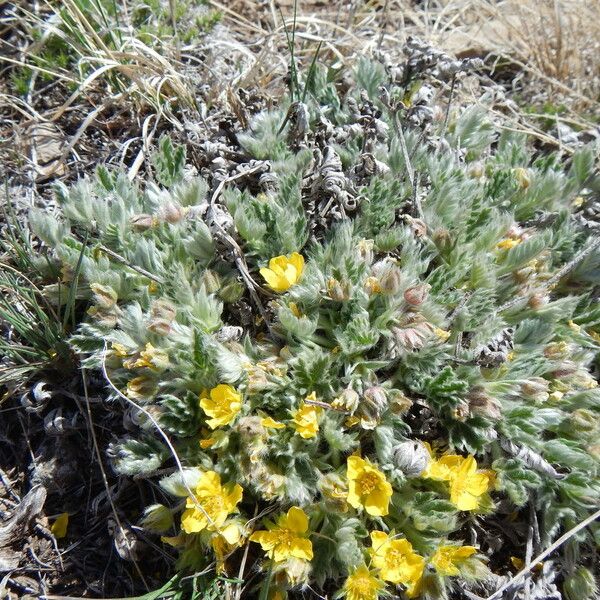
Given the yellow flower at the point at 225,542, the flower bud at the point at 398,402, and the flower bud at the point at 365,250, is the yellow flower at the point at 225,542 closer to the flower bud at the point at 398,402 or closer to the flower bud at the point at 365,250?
the flower bud at the point at 398,402

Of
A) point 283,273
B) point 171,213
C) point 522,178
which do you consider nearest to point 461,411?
point 283,273

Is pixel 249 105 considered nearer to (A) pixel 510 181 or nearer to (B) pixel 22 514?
(A) pixel 510 181

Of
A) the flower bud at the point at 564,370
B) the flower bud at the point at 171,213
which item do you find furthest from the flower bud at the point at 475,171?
the flower bud at the point at 171,213

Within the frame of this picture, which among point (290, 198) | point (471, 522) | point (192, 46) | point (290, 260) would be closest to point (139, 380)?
point (290, 260)

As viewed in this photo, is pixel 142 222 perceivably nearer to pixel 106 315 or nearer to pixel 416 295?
pixel 106 315

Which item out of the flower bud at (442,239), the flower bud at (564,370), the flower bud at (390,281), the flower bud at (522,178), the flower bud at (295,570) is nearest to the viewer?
the flower bud at (295,570)

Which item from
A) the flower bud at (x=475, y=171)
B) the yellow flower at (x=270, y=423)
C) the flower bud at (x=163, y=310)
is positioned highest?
the flower bud at (x=475, y=171)
